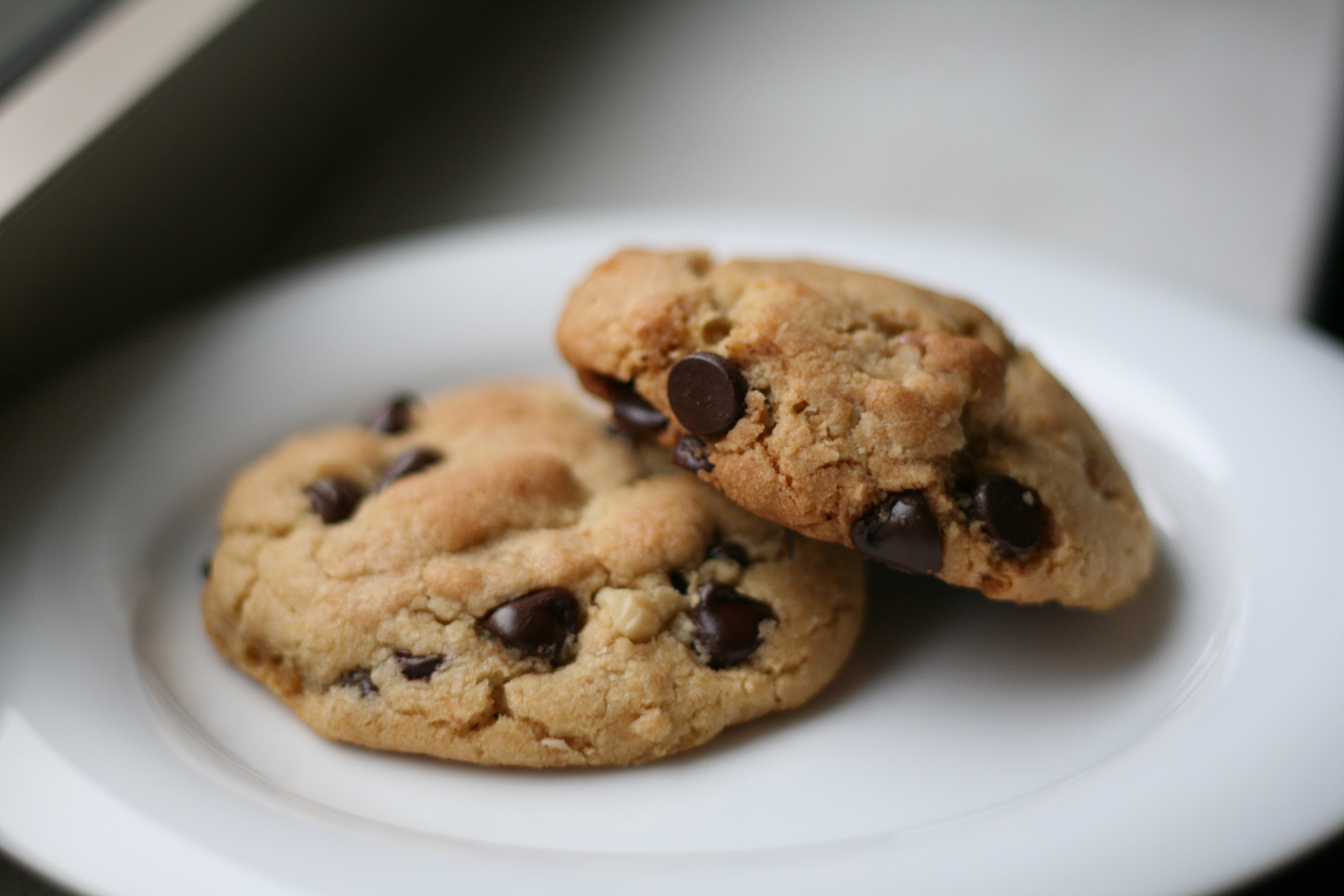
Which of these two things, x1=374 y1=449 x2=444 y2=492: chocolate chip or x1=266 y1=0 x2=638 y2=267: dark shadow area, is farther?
x1=266 y1=0 x2=638 y2=267: dark shadow area

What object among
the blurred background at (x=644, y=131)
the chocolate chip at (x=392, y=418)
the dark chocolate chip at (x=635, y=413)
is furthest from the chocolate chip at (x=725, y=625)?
the blurred background at (x=644, y=131)

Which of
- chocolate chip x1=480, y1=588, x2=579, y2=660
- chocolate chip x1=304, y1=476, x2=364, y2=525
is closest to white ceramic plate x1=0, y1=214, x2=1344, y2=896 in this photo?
chocolate chip x1=480, y1=588, x2=579, y2=660

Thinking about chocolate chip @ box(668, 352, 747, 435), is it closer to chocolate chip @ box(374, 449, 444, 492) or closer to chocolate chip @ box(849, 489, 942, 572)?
chocolate chip @ box(849, 489, 942, 572)

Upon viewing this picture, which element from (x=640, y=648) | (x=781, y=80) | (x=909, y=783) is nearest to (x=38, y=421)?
(x=640, y=648)

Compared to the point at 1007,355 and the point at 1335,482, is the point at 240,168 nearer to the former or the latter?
the point at 1007,355

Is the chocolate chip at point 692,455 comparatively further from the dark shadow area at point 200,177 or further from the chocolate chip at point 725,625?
the dark shadow area at point 200,177

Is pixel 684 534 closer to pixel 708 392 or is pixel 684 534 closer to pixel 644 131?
pixel 708 392

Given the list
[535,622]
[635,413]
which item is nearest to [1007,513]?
[635,413]
